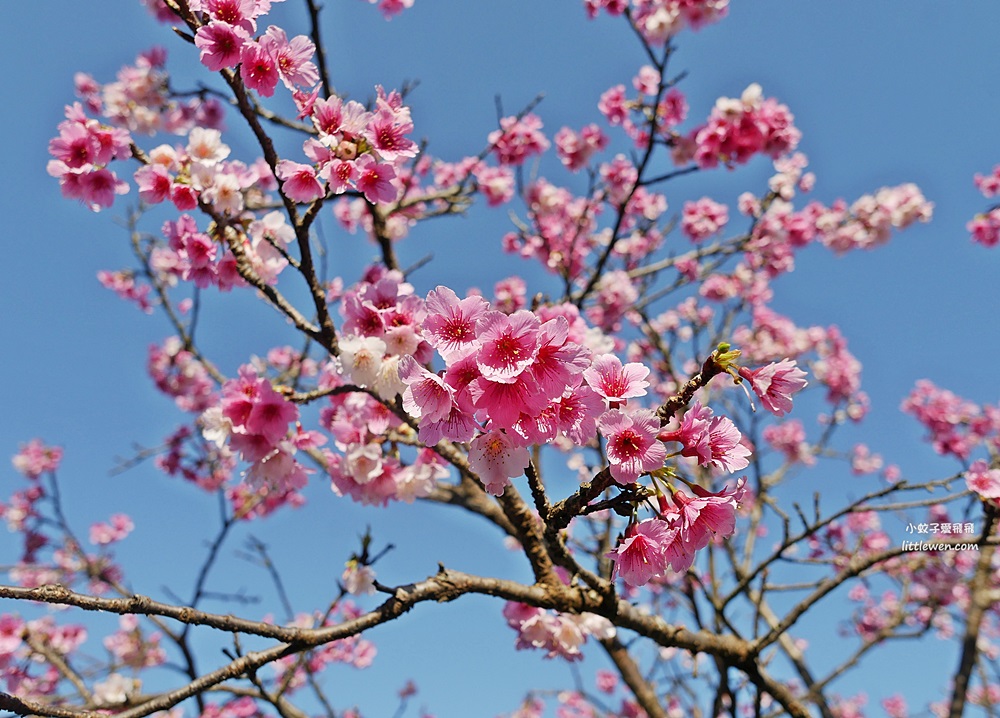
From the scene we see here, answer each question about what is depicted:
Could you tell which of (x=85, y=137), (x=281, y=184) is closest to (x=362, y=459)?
(x=281, y=184)

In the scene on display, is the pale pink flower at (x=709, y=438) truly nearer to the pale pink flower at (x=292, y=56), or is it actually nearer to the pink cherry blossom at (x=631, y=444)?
the pink cherry blossom at (x=631, y=444)

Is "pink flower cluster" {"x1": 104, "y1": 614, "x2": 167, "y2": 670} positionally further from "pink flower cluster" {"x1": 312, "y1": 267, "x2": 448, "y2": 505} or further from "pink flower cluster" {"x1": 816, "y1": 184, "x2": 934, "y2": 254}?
"pink flower cluster" {"x1": 816, "y1": 184, "x2": 934, "y2": 254}

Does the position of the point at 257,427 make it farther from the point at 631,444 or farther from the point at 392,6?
the point at 392,6

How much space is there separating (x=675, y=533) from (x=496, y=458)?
0.47 metres

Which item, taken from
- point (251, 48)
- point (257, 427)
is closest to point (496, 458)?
point (257, 427)

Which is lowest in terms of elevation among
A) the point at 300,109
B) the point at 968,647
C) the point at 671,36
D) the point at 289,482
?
the point at 968,647

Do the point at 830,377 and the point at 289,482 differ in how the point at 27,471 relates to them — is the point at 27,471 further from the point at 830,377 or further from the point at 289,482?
the point at 830,377

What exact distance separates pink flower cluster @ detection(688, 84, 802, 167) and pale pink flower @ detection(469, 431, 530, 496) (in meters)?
3.93

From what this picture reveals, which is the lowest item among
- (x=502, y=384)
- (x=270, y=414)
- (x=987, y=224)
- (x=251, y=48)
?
(x=502, y=384)

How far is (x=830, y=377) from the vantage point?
9148 millimetres

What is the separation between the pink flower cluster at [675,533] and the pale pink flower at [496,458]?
32cm

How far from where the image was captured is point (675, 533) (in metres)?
1.38

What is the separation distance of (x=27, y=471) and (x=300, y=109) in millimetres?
9321

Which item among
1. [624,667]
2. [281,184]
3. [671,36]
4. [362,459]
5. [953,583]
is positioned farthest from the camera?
[953,583]
